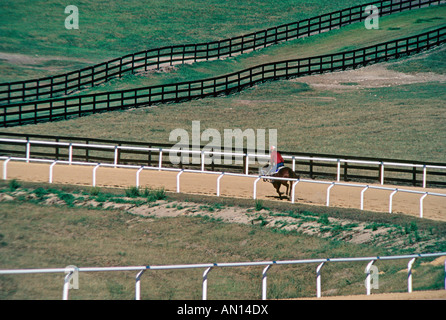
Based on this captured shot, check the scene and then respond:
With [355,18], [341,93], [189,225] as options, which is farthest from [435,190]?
[355,18]

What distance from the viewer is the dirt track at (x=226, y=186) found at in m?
22.2

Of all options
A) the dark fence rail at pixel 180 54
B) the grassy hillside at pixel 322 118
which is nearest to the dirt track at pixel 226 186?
the grassy hillside at pixel 322 118

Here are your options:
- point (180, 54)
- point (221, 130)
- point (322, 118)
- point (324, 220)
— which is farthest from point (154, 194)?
point (180, 54)

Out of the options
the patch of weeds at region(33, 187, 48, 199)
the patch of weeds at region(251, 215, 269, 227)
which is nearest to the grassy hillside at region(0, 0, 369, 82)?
the patch of weeds at region(33, 187, 48, 199)

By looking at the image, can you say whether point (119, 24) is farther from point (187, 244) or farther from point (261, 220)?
point (187, 244)

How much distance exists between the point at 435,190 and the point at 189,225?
10863 millimetres

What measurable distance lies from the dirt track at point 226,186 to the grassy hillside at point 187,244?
1.39m

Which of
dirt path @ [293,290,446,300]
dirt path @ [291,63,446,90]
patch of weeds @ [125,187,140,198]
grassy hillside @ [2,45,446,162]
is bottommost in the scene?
dirt path @ [293,290,446,300]

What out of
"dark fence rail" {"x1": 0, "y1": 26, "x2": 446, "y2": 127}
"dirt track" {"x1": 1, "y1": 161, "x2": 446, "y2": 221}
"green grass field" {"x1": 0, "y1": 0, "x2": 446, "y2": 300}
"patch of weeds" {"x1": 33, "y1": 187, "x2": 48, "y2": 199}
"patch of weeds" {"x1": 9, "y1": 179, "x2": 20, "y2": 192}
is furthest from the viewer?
"dark fence rail" {"x1": 0, "y1": 26, "x2": 446, "y2": 127}

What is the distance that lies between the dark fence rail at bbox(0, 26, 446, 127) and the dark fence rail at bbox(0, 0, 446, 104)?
153 cm

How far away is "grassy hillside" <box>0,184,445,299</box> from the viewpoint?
619 inches

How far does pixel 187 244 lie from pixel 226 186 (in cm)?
563

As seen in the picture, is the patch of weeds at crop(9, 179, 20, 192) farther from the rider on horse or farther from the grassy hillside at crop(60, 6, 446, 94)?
the grassy hillside at crop(60, 6, 446, 94)

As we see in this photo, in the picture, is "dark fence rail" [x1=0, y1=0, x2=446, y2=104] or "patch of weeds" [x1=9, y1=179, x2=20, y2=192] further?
"dark fence rail" [x1=0, y1=0, x2=446, y2=104]
